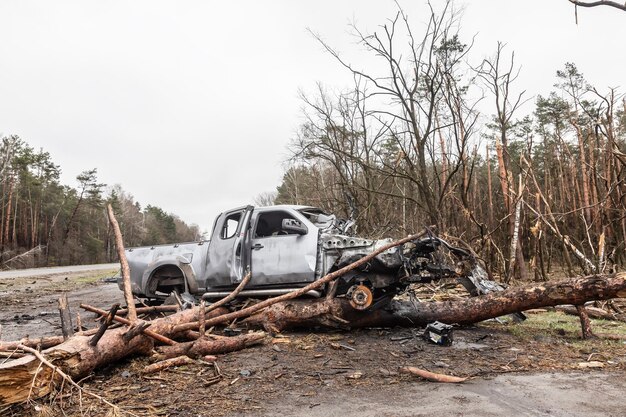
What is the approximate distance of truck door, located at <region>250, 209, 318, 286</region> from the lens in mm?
6633

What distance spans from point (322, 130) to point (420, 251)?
53.5ft

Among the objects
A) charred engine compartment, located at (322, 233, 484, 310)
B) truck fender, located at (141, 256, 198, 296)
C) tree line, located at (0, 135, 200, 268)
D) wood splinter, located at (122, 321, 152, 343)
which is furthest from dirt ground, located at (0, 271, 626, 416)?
tree line, located at (0, 135, 200, 268)

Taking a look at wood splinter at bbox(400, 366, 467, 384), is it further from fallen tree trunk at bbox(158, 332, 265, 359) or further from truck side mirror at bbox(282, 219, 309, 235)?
truck side mirror at bbox(282, 219, 309, 235)

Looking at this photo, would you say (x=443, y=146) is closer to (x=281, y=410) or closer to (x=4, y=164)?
(x=281, y=410)

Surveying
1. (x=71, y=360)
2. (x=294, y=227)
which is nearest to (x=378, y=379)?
(x=294, y=227)

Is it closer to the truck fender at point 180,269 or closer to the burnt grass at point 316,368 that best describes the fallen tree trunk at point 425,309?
the burnt grass at point 316,368

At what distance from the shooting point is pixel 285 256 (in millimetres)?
6781

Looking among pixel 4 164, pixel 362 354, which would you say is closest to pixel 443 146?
pixel 362 354

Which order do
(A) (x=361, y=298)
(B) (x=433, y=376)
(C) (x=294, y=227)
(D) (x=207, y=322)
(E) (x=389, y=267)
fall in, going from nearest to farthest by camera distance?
(B) (x=433, y=376) → (D) (x=207, y=322) → (A) (x=361, y=298) → (E) (x=389, y=267) → (C) (x=294, y=227)

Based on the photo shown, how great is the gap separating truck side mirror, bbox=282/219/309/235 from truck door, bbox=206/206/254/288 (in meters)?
0.83

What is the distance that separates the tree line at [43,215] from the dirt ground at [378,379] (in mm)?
33926

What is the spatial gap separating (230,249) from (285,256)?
1017 millimetres

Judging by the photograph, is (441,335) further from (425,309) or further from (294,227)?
(294,227)

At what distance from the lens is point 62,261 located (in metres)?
41.3
